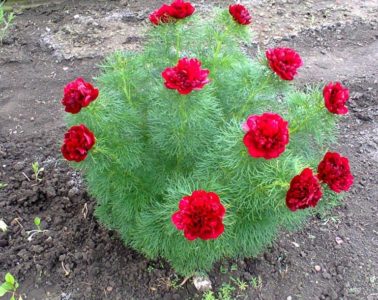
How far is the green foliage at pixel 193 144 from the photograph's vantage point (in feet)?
6.77

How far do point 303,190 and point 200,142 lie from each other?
2.19 ft

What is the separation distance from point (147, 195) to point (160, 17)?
91 cm

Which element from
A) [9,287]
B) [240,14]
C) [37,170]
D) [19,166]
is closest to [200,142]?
[240,14]

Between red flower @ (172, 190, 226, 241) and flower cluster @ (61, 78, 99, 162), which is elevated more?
flower cluster @ (61, 78, 99, 162)

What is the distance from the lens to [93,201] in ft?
10.1

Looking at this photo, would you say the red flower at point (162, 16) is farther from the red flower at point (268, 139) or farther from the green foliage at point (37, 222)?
the green foliage at point (37, 222)

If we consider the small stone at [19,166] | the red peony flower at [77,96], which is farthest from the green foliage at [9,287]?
the red peony flower at [77,96]

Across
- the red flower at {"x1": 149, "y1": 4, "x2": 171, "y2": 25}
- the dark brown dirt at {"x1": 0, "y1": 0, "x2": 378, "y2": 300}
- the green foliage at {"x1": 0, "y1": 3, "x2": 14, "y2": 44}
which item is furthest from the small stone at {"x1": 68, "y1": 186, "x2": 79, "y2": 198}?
the green foliage at {"x1": 0, "y1": 3, "x2": 14, "y2": 44}

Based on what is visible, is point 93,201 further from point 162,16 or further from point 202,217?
point 202,217

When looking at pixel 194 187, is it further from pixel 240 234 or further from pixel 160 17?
pixel 160 17

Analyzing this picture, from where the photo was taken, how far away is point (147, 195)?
241cm

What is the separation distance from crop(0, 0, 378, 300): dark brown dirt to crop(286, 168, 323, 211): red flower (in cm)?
108

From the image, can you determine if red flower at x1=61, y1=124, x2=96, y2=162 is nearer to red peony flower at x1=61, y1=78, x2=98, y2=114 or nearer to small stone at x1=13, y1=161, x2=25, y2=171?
red peony flower at x1=61, y1=78, x2=98, y2=114

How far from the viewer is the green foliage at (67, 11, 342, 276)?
2.06 metres
